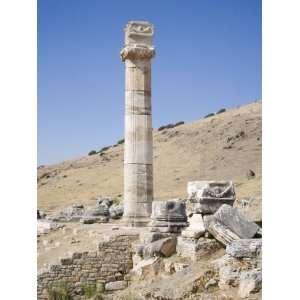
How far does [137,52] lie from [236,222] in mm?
6866

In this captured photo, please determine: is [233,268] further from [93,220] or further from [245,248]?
[93,220]

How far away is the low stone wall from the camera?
1323cm

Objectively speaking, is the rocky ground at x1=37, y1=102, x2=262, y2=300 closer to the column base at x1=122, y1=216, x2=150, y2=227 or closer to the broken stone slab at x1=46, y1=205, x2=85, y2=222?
the broken stone slab at x1=46, y1=205, x2=85, y2=222

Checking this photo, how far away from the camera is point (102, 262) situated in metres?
13.8

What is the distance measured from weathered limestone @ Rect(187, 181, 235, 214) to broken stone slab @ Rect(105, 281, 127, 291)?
7.37 feet

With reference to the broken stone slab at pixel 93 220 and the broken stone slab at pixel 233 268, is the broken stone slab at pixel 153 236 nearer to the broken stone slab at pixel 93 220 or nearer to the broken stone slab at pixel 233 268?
the broken stone slab at pixel 233 268

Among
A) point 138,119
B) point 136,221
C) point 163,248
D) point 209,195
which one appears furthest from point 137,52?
point 163,248

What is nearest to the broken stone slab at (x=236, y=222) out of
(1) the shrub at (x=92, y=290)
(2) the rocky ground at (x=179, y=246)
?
(2) the rocky ground at (x=179, y=246)

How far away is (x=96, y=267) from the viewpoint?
13.7 m

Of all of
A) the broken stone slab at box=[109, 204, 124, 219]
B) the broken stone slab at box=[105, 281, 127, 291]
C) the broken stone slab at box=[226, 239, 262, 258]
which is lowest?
the broken stone slab at box=[105, 281, 127, 291]

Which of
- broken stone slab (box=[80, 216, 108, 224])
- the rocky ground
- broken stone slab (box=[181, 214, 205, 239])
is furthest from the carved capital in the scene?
broken stone slab (box=[181, 214, 205, 239])

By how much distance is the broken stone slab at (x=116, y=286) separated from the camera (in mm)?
13139
